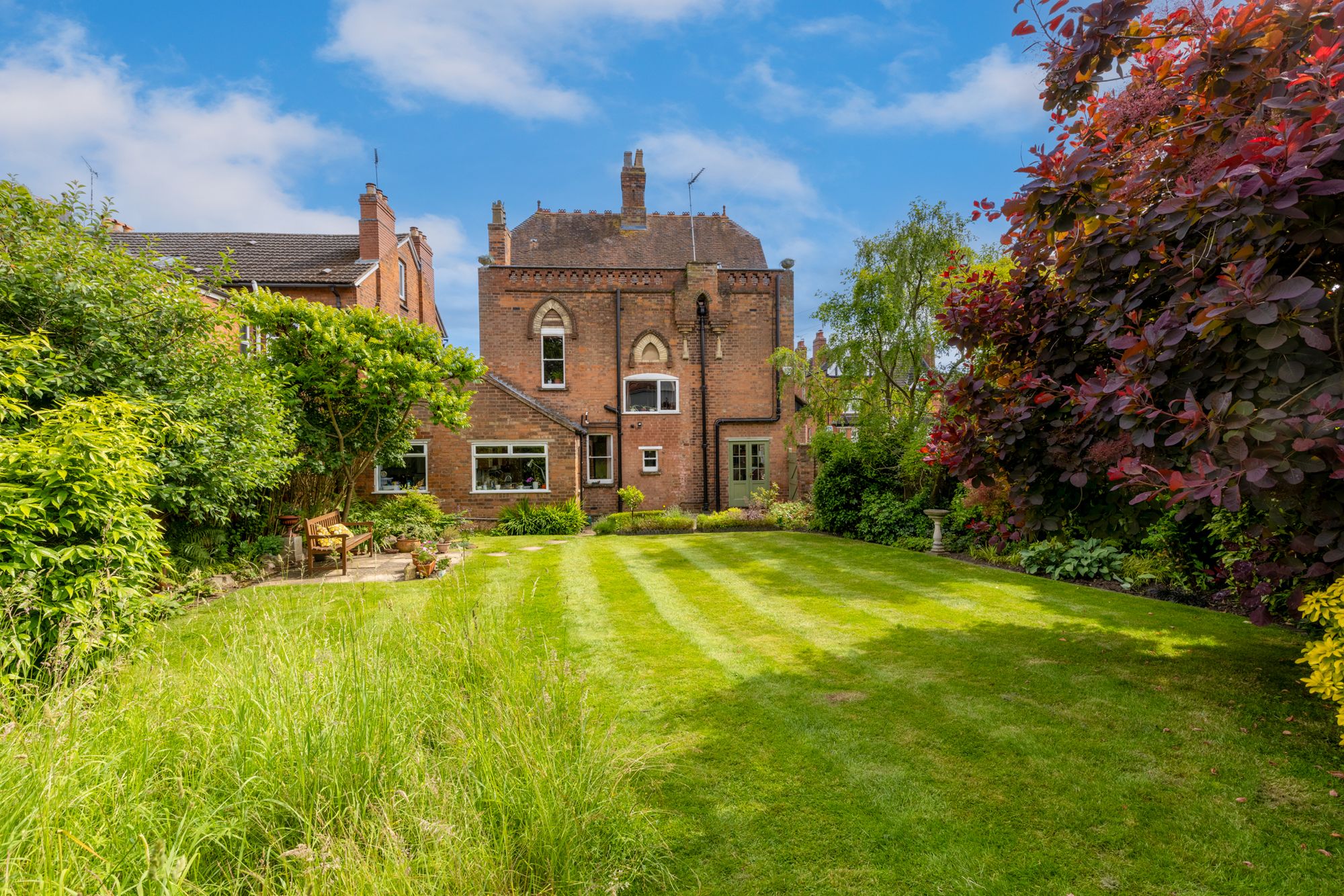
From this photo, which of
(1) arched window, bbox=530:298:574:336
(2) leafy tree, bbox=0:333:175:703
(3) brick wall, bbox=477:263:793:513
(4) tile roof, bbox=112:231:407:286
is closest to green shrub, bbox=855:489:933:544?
(3) brick wall, bbox=477:263:793:513

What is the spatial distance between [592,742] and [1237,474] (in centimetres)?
346

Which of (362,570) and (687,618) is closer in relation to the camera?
(687,618)

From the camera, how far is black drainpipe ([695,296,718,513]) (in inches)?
865

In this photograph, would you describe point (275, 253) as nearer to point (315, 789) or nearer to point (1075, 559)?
point (315, 789)

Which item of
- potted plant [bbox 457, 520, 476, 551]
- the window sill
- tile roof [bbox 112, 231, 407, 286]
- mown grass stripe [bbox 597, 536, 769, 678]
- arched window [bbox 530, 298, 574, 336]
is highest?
tile roof [bbox 112, 231, 407, 286]

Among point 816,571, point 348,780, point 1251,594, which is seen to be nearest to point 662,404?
point 816,571

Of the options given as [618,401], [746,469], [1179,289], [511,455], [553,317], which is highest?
[553,317]

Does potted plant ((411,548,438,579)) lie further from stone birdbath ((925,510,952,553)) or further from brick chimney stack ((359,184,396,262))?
brick chimney stack ((359,184,396,262))

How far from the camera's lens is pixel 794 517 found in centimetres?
1753

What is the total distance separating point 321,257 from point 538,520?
10420mm

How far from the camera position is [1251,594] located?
16.2 feet

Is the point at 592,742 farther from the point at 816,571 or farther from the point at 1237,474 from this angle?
the point at 816,571

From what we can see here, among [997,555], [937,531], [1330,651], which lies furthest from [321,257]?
[1330,651]

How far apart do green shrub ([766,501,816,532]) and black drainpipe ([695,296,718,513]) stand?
3.73 meters
